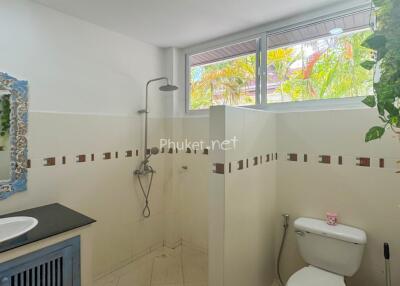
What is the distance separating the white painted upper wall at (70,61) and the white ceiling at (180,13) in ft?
0.35

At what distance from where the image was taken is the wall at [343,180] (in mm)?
1690

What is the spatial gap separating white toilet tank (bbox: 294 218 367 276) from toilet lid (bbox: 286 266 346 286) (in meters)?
0.06

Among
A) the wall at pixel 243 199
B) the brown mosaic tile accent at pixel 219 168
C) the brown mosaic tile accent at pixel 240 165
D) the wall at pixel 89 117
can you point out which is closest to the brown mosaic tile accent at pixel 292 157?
the wall at pixel 243 199

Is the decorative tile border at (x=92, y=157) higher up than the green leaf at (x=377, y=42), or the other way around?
the green leaf at (x=377, y=42)

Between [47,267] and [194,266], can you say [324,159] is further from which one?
[47,267]

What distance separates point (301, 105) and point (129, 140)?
1672 mm

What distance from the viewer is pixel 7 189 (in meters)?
1.69

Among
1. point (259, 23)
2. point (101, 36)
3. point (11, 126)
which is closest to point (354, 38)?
point (259, 23)

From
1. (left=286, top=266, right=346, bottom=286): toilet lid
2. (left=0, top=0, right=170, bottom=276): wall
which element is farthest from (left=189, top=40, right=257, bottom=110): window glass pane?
(left=286, top=266, right=346, bottom=286): toilet lid

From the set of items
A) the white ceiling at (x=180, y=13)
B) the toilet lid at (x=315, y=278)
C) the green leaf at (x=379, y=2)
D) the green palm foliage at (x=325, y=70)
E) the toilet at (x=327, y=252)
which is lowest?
the toilet lid at (x=315, y=278)

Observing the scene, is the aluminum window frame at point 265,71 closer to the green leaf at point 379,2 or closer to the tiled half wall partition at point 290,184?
the tiled half wall partition at point 290,184

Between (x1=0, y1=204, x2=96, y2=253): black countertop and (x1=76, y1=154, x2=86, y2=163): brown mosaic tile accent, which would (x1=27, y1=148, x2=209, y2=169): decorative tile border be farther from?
(x1=0, y1=204, x2=96, y2=253): black countertop

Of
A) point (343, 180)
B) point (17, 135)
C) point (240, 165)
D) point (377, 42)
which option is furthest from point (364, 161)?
point (17, 135)

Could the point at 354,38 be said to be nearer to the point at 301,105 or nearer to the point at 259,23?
the point at 301,105
